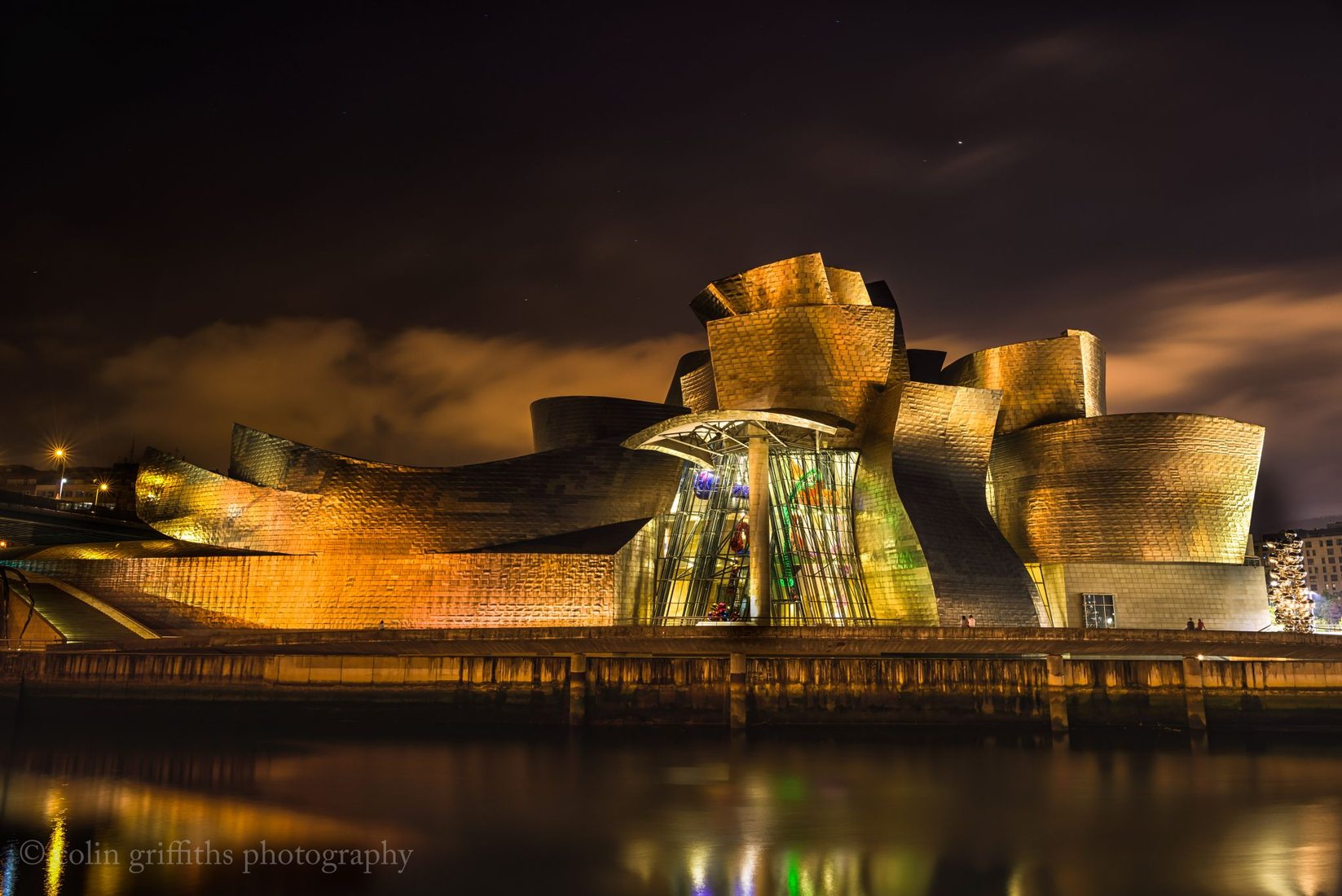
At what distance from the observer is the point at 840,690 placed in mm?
21047

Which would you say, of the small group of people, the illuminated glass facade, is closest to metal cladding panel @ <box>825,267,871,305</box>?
the illuminated glass facade

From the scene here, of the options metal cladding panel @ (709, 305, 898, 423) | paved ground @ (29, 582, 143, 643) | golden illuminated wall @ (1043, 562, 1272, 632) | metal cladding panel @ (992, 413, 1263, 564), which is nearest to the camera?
paved ground @ (29, 582, 143, 643)

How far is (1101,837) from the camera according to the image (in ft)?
44.2

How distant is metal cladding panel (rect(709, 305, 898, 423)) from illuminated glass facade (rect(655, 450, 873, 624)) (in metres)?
1.70

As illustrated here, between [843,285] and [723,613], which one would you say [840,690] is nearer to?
[723,613]

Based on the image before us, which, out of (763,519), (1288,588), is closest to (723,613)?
(763,519)

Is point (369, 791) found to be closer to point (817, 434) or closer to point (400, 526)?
point (400, 526)

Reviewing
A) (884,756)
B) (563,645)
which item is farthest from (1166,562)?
(563,645)

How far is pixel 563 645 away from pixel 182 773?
8645mm

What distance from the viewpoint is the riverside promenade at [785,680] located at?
2106 cm

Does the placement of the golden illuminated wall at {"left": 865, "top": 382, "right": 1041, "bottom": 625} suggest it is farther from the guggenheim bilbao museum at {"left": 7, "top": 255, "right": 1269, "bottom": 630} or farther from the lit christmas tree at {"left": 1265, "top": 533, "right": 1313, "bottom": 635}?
the lit christmas tree at {"left": 1265, "top": 533, "right": 1313, "bottom": 635}

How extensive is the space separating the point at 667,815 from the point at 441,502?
17.3 m

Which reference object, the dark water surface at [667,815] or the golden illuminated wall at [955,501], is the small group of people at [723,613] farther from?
the dark water surface at [667,815]

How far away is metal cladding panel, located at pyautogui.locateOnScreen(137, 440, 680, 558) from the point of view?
30.1m
